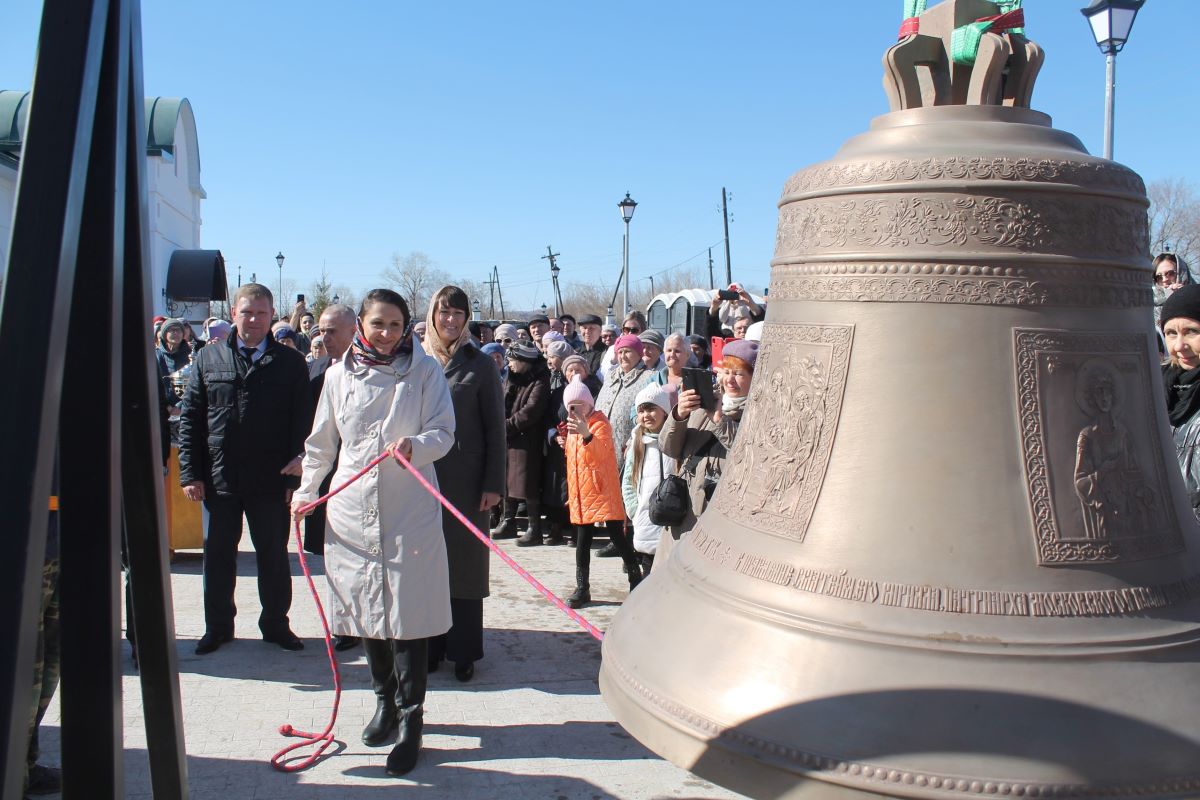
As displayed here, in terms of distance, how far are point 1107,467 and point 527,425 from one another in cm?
648

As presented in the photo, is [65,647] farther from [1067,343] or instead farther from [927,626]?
[1067,343]

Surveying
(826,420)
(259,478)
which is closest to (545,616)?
(259,478)

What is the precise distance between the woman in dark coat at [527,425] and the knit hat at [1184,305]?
5151 millimetres


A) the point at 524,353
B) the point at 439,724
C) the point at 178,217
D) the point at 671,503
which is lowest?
the point at 439,724

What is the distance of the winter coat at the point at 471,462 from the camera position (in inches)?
189

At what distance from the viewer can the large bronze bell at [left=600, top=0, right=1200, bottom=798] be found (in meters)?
1.43

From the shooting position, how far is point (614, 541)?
20.2 ft

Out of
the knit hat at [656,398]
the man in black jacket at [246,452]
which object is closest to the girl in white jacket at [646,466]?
the knit hat at [656,398]

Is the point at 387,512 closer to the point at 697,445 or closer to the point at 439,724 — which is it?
the point at 439,724

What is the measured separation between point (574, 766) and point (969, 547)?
265 cm

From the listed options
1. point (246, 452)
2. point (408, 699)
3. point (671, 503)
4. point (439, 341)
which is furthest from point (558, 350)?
point (408, 699)

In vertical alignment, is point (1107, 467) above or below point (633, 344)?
below

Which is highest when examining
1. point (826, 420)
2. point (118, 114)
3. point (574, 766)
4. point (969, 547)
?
point (118, 114)

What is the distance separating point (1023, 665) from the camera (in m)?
1.46
